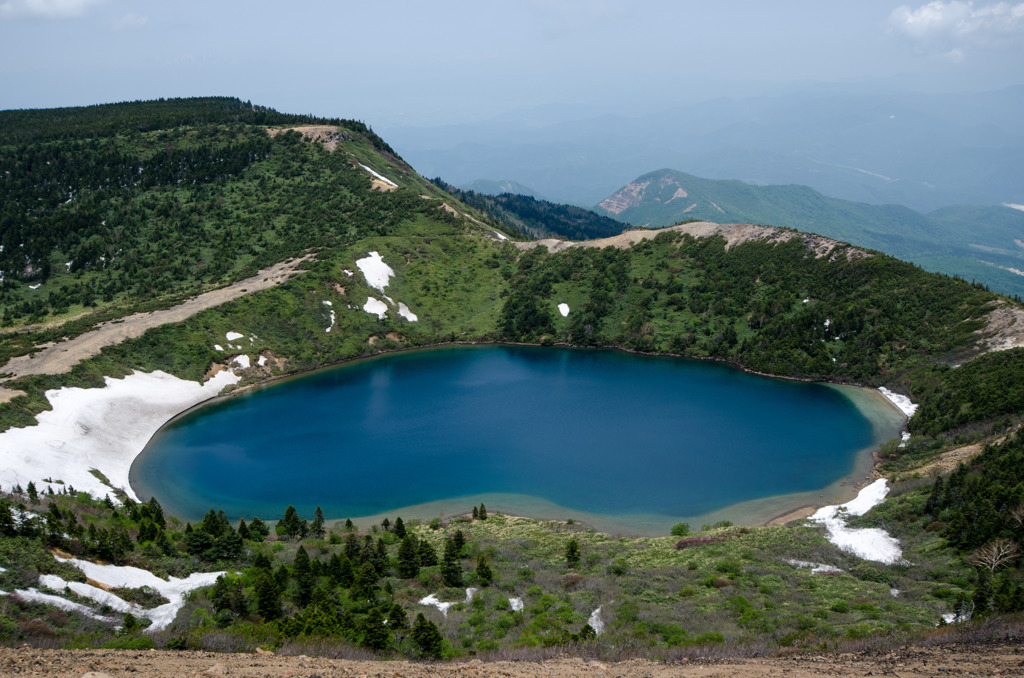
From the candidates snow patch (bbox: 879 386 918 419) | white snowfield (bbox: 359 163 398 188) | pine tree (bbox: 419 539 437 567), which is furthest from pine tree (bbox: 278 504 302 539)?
white snowfield (bbox: 359 163 398 188)

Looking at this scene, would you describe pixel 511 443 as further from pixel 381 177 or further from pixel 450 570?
pixel 381 177

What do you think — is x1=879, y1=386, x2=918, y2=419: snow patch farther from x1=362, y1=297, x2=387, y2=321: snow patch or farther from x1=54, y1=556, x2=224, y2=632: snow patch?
x1=362, y1=297, x2=387, y2=321: snow patch

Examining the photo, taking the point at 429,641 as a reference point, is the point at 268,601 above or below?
below

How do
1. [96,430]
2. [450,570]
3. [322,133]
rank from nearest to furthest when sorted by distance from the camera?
[450,570] < [96,430] < [322,133]

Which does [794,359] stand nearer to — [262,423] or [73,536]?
[262,423]

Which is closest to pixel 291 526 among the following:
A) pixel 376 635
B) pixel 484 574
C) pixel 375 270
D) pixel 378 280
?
pixel 484 574

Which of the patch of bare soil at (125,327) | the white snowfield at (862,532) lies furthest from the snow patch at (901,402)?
the patch of bare soil at (125,327)
